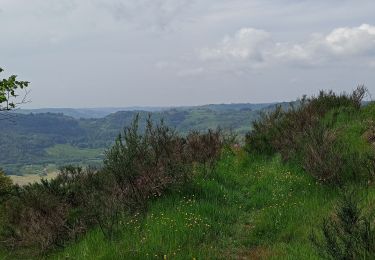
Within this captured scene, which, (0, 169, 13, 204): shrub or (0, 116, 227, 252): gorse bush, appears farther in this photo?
(0, 169, 13, 204): shrub

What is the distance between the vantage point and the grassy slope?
717cm

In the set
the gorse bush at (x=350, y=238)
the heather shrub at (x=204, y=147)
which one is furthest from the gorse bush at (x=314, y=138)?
the gorse bush at (x=350, y=238)

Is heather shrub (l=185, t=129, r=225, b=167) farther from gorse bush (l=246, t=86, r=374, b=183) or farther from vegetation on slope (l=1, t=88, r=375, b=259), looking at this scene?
gorse bush (l=246, t=86, r=374, b=183)

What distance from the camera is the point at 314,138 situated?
11.7m

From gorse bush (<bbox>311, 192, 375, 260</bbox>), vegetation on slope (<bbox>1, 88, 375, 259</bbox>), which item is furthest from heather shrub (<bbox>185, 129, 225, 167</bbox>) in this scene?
gorse bush (<bbox>311, 192, 375, 260</bbox>)

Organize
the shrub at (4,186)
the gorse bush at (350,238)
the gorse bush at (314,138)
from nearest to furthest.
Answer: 1. the gorse bush at (350,238)
2. the gorse bush at (314,138)
3. the shrub at (4,186)

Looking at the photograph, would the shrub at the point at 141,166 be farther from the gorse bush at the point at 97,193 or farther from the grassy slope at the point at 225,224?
the grassy slope at the point at 225,224

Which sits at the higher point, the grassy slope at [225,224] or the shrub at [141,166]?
the shrub at [141,166]

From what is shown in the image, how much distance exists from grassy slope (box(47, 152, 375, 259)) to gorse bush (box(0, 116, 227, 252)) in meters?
0.42

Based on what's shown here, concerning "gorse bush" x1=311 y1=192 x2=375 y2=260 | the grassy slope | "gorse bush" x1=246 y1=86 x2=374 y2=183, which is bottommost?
the grassy slope

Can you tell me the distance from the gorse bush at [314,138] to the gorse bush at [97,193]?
3393 mm

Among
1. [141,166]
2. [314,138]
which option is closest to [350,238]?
[141,166]

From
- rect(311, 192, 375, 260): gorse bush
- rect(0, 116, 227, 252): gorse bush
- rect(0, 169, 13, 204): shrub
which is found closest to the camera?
rect(311, 192, 375, 260): gorse bush

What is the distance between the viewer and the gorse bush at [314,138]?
10.4m
